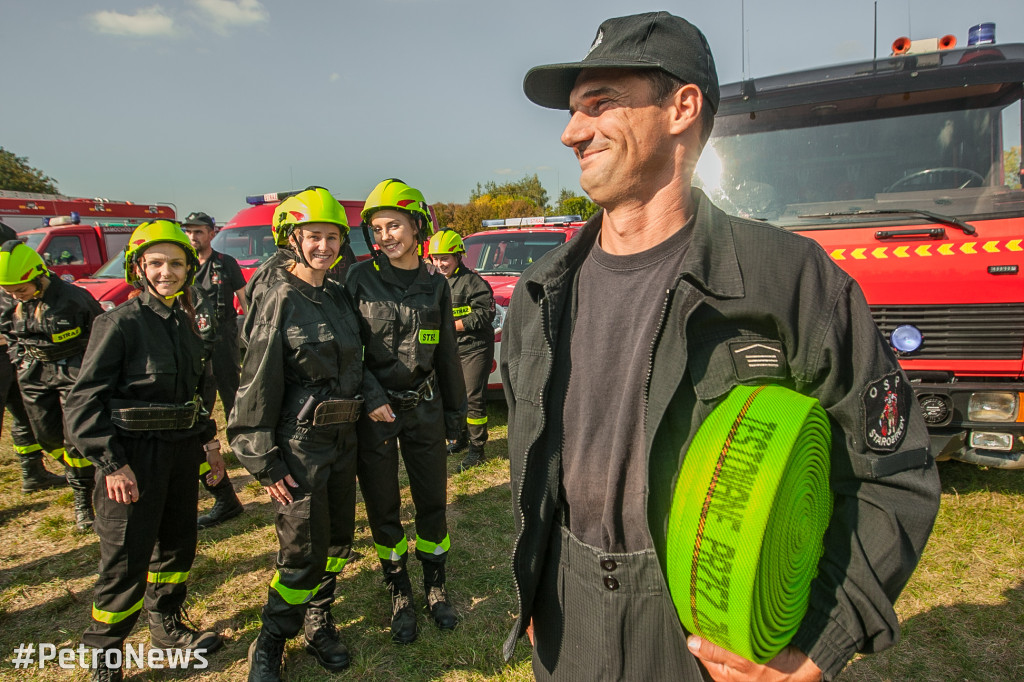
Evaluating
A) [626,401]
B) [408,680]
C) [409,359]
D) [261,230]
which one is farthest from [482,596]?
[261,230]

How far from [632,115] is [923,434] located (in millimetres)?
946

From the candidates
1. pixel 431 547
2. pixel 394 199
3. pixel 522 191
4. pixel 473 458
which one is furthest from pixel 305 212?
pixel 522 191

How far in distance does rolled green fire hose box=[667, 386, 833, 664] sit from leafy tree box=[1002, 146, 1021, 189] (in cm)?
403

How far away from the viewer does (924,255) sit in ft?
11.6

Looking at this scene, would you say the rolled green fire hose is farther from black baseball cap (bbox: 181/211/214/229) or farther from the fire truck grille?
black baseball cap (bbox: 181/211/214/229)

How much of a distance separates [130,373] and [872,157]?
4.91 meters

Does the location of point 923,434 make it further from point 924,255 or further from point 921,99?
point 921,99

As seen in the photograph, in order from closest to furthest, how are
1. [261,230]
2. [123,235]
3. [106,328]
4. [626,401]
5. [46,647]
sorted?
[626,401] < [106,328] < [46,647] < [261,230] < [123,235]

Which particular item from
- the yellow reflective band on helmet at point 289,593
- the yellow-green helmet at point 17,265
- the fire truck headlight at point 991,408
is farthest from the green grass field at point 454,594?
the yellow-green helmet at point 17,265

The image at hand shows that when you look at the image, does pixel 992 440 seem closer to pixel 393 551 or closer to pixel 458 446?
pixel 393 551

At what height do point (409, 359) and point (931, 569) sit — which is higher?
point (409, 359)

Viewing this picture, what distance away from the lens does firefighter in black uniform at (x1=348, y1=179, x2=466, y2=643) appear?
3.38 meters

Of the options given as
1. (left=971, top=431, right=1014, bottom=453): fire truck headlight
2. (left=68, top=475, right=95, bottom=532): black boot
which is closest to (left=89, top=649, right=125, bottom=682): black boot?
(left=68, top=475, right=95, bottom=532): black boot

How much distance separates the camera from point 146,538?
9.62 feet
